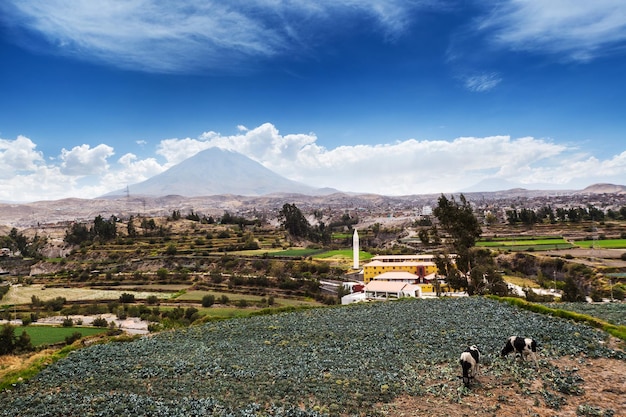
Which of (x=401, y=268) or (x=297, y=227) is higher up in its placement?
(x=297, y=227)

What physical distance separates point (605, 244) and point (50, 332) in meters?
91.8

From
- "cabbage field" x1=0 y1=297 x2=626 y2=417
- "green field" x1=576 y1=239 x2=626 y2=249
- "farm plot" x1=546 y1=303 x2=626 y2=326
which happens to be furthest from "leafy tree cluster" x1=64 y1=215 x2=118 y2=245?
"green field" x1=576 y1=239 x2=626 y2=249

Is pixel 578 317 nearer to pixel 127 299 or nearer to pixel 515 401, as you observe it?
pixel 515 401

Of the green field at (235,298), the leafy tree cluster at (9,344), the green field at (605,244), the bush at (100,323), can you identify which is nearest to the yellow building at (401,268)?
the green field at (235,298)

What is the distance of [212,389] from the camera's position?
12.2 meters

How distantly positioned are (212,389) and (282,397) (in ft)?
7.76

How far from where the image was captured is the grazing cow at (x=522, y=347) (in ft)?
40.9

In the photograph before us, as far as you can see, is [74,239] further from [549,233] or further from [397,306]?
[549,233]

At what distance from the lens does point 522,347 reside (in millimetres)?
12773

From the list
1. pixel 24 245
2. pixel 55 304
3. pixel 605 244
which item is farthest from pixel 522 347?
pixel 24 245

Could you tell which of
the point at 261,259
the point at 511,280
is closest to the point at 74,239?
the point at 261,259

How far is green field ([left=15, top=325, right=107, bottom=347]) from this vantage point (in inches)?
1556

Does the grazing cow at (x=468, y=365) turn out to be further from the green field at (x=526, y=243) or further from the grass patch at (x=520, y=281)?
the green field at (x=526, y=243)

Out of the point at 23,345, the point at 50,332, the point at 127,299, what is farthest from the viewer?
the point at 127,299
